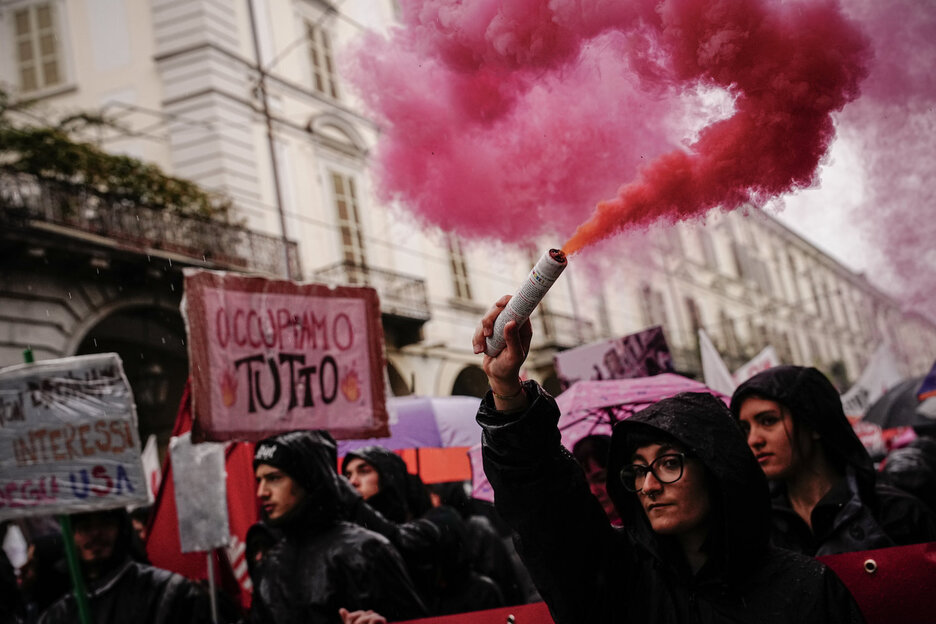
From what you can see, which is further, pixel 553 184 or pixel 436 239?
pixel 436 239

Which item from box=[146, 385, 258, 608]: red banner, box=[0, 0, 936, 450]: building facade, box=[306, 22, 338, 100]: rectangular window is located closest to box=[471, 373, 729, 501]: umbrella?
box=[146, 385, 258, 608]: red banner

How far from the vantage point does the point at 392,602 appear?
305cm

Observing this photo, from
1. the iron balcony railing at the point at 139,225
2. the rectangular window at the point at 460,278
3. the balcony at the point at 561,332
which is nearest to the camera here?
the iron balcony railing at the point at 139,225

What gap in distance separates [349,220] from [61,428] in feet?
38.8

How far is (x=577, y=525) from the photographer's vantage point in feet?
6.19

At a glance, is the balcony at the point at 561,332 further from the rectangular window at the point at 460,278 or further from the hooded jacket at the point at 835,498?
the hooded jacket at the point at 835,498

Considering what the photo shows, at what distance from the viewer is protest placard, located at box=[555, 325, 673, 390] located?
18.6 feet

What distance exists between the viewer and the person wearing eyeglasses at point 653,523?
6.07ft

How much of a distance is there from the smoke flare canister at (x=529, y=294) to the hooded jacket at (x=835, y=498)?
62.4 inches

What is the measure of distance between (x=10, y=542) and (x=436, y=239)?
24.9 ft

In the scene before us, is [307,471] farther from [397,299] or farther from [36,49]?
[36,49]

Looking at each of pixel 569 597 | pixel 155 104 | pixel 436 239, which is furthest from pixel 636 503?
pixel 155 104

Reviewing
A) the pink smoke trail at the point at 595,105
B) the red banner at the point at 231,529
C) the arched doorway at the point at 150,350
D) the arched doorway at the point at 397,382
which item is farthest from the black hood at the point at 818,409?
the arched doorway at the point at 397,382

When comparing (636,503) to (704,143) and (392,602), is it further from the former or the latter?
(392,602)
